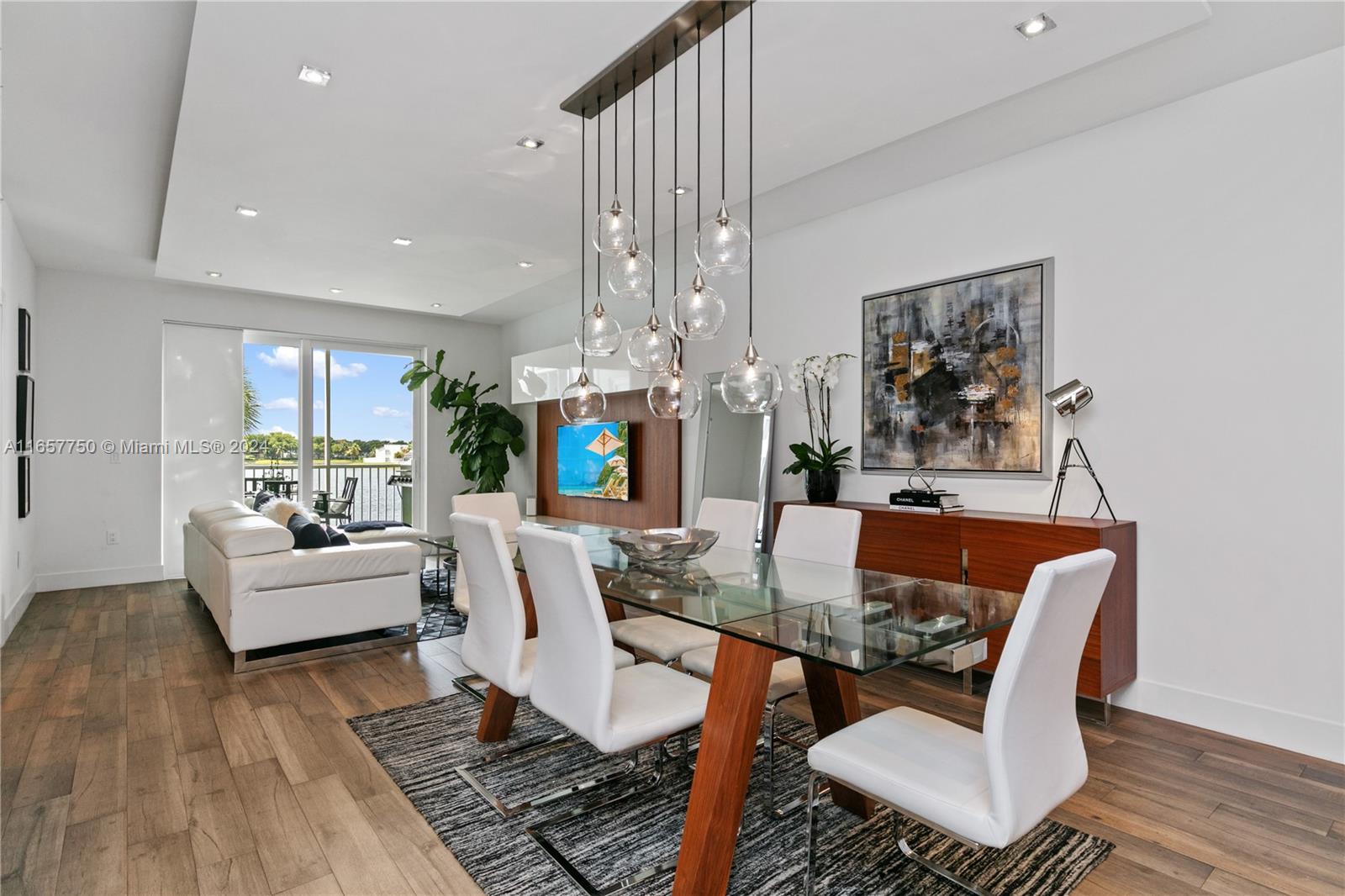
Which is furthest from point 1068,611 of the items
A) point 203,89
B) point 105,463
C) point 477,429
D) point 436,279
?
point 105,463

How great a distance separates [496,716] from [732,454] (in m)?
2.66

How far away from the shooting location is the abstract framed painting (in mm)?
3516

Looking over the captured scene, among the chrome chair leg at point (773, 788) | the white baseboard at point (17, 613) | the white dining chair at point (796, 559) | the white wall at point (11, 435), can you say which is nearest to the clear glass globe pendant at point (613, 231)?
the white dining chair at point (796, 559)

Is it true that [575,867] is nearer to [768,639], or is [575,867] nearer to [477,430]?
[768,639]

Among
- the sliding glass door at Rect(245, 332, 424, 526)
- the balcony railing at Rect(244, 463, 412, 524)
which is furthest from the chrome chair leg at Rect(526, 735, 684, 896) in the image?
the balcony railing at Rect(244, 463, 412, 524)

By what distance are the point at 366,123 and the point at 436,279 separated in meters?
2.91

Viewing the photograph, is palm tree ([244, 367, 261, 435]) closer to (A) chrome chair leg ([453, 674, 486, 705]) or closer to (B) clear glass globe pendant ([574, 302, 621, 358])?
(A) chrome chair leg ([453, 674, 486, 705])

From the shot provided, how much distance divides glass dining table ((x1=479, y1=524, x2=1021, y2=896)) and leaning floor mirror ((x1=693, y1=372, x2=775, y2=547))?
2318mm

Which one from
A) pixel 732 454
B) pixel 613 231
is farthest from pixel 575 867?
pixel 732 454

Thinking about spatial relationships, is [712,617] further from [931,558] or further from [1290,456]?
[1290,456]

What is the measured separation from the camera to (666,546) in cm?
277

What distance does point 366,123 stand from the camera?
3057 millimetres

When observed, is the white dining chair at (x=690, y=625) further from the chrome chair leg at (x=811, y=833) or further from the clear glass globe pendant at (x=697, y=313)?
the clear glass globe pendant at (x=697, y=313)

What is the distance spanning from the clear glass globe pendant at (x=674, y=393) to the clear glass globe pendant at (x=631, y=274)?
33cm
